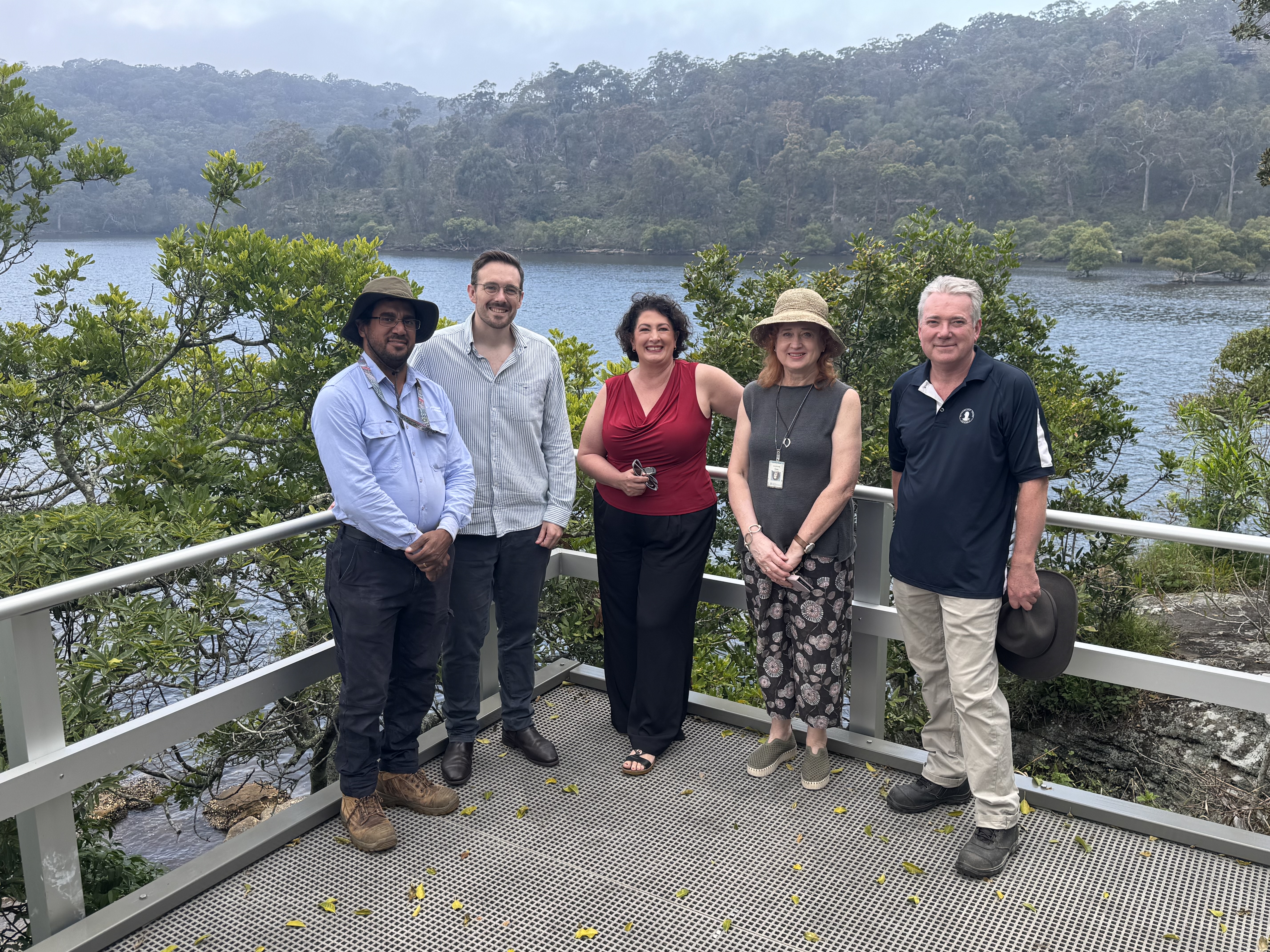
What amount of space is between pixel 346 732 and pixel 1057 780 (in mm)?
4299

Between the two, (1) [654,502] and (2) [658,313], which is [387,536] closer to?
(1) [654,502]

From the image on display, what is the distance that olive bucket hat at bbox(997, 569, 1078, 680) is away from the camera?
2.78 m

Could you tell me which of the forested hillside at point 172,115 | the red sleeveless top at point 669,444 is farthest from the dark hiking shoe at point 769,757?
the forested hillside at point 172,115

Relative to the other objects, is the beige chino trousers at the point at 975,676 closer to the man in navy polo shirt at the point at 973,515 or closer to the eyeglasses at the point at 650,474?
the man in navy polo shirt at the point at 973,515

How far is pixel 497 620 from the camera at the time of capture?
3562mm

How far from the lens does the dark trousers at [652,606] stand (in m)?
3.37

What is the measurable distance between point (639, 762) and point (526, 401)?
4.33ft

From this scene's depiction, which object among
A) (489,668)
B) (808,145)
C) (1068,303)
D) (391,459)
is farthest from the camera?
(808,145)

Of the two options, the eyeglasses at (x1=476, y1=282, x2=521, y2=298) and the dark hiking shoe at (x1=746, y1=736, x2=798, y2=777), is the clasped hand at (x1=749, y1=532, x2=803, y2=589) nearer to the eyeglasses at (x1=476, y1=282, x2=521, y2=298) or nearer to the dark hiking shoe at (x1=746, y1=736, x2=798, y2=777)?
the dark hiking shoe at (x1=746, y1=736, x2=798, y2=777)

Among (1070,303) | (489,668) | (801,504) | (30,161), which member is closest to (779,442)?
(801,504)

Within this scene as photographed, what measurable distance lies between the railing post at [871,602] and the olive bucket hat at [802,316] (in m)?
0.54

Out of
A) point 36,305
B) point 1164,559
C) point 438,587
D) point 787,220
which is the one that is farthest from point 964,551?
point 787,220

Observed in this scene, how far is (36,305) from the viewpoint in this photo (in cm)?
796

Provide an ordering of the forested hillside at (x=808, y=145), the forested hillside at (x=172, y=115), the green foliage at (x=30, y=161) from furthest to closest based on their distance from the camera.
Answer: the forested hillside at (x=808, y=145), the forested hillside at (x=172, y=115), the green foliage at (x=30, y=161)
